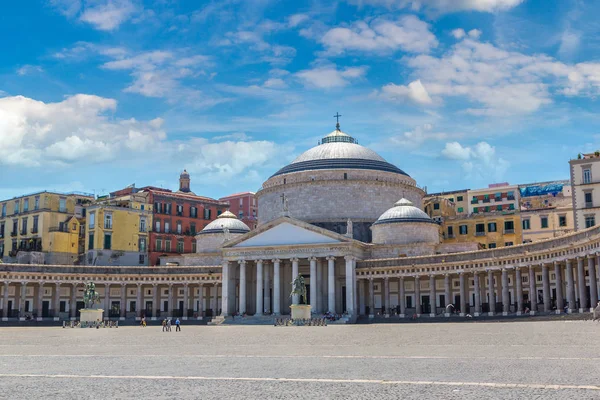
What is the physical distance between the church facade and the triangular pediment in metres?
0.13

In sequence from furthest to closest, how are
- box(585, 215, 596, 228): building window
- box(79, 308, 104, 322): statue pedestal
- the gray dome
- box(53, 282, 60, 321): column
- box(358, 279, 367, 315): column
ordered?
box(53, 282, 60, 321): column < the gray dome < box(358, 279, 367, 315): column < box(585, 215, 596, 228): building window < box(79, 308, 104, 322): statue pedestal

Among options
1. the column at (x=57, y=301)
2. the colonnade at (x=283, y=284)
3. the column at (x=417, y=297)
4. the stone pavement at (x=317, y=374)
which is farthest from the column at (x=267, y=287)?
the stone pavement at (x=317, y=374)

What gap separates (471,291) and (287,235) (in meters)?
20.8

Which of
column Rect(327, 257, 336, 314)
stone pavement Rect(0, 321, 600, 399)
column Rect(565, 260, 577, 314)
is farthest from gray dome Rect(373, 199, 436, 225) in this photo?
stone pavement Rect(0, 321, 600, 399)

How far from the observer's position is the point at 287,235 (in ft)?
267

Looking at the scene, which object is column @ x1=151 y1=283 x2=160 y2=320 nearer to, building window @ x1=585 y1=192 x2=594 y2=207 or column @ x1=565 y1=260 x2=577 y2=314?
column @ x1=565 y1=260 x2=577 y2=314

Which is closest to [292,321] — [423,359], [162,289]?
Result: [162,289]

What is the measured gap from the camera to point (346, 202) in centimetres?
9206

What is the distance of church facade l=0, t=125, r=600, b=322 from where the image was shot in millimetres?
73938

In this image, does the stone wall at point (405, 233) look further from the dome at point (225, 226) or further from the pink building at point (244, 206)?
the pink building at point (244, 206)

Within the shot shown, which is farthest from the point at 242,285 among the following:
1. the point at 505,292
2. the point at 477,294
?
the point at 505,292

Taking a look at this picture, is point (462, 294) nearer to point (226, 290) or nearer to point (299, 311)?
point (299, 311)

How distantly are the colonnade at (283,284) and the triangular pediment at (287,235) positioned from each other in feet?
6.13

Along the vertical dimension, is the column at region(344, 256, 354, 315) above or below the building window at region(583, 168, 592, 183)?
below
